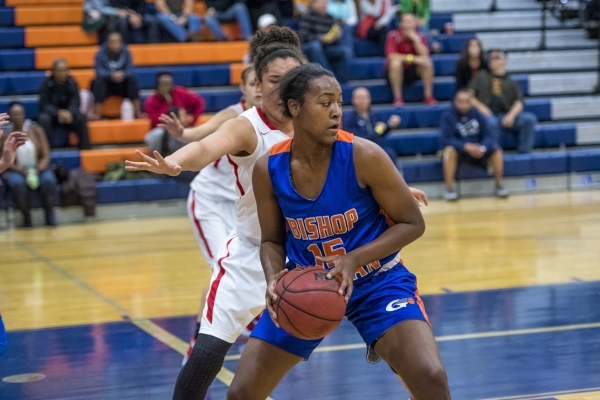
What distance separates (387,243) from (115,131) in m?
10.3

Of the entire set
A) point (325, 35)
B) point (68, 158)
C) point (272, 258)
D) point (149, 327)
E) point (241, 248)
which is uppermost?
point (325, 35)

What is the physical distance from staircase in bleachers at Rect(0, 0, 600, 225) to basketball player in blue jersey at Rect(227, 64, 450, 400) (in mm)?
9048

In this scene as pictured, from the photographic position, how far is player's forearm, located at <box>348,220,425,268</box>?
3.51m

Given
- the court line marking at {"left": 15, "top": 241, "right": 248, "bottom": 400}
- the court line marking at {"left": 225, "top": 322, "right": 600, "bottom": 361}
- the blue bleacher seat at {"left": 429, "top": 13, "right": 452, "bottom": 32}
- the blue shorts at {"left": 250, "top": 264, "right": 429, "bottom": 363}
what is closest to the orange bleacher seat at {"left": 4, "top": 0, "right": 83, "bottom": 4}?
the blue bleacher seat at {"left": 429, "top": 13, "right": 452, "bottom": 32}

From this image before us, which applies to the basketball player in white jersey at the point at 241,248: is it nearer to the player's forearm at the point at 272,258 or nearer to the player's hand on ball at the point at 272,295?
the player's forearm at the point at 272,258

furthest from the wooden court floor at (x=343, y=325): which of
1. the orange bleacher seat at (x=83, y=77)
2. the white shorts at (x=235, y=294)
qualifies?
the orange bleacher seat at (x=83, y=77)

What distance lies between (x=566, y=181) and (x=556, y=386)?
969 cm

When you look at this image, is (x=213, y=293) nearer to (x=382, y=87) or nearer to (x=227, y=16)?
(x=382, y=87)

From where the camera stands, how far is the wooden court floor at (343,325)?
5.27m

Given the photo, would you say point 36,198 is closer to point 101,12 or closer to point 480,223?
point 101,12

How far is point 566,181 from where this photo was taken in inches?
559

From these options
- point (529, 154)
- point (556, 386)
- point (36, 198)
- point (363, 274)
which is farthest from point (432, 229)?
point (363, 274)

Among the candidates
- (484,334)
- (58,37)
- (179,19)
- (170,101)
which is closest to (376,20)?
(179,19)

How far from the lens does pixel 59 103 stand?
505 inches
